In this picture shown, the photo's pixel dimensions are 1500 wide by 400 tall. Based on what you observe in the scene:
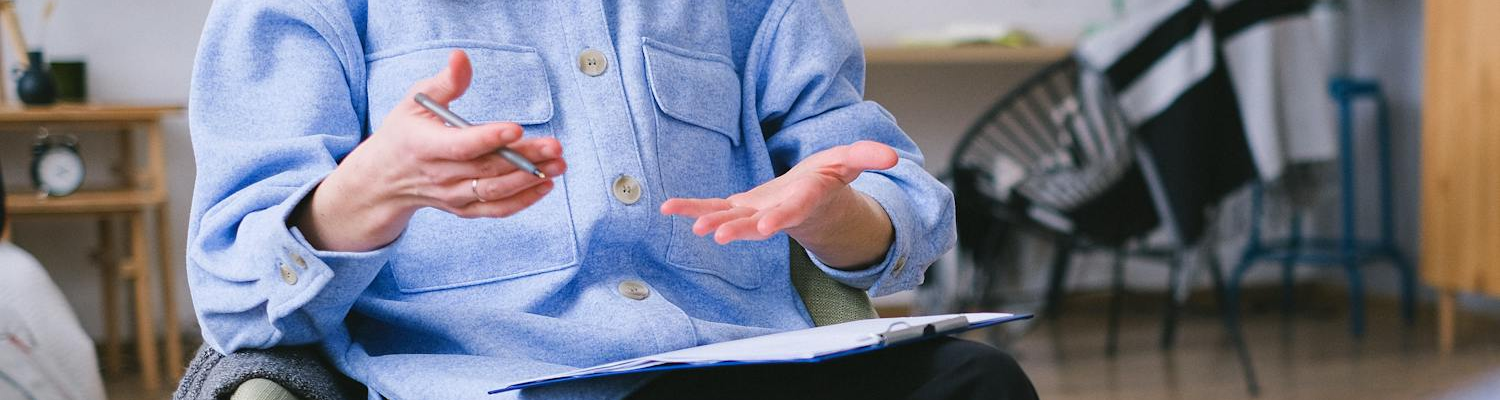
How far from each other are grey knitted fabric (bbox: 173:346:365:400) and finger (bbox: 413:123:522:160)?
0.66ft

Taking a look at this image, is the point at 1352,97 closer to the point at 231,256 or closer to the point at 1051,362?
the point at 1051,362

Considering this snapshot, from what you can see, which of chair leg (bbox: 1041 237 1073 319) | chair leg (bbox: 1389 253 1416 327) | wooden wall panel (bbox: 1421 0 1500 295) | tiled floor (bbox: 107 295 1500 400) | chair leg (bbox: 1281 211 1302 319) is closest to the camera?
tiled floor (bbox: 107 295 1500 400)

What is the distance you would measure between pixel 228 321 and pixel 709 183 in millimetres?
330

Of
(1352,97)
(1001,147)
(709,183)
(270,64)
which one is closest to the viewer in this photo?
(270,64)

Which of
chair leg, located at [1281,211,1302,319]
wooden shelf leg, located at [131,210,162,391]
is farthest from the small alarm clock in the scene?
chair leg, located at [1281,211,1302,319]

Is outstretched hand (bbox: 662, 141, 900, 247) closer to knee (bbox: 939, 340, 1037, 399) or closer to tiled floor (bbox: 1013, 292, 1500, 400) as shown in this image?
knee (bbox: 939, 340, 1037, 399)

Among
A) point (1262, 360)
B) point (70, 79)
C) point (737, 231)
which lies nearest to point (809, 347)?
point (737, 231)

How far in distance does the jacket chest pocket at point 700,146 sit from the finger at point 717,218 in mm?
164

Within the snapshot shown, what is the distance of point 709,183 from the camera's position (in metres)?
A: 1.00

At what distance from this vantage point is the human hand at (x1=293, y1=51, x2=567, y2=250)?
26.7 inches

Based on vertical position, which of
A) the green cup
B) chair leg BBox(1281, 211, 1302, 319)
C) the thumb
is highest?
the thumb

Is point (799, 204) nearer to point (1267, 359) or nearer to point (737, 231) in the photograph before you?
point (737, 231)

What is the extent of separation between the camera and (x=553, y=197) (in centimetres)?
92

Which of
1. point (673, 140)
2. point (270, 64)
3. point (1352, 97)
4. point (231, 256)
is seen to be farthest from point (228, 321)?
point (1352, 97)
